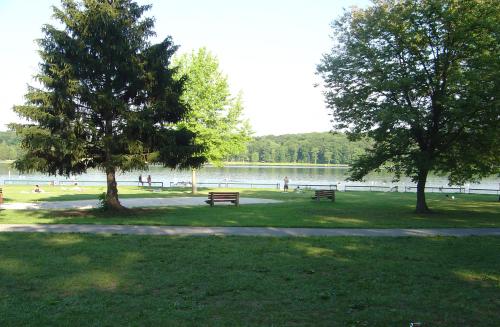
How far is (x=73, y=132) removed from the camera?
17562 mm

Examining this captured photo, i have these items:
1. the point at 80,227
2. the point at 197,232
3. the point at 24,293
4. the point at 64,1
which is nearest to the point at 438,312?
the point at 24,293

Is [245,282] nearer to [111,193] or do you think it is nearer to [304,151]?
[111,193]

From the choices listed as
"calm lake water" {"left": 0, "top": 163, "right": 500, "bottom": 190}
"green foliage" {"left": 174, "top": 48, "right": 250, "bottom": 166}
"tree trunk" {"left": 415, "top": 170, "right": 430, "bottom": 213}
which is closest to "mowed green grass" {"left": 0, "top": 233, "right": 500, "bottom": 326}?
"tree trunk" {"left": 415, "top": 170, "right": 430, "bottom": 213}

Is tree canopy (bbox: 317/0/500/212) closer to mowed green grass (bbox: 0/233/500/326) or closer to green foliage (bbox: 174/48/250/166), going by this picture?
mowed green grass (bbox: 0/233/500/326)

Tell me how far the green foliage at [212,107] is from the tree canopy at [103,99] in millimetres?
14375

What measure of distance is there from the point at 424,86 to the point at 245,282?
15160 millimetres

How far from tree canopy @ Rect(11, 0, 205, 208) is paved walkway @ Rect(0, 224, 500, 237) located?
13.2 feet

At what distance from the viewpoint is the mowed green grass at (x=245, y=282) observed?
5.84 m

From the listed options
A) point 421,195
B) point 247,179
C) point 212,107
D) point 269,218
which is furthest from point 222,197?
point 247,179

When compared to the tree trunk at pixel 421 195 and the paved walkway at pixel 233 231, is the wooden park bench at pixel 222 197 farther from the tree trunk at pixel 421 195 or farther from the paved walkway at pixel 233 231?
the tree trunk at pixel 421 195

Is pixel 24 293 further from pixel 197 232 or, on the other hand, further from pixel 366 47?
pixel 366 47

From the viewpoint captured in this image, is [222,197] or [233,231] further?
[222,197]

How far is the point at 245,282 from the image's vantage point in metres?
7.54

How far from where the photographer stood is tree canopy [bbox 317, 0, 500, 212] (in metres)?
17.8
